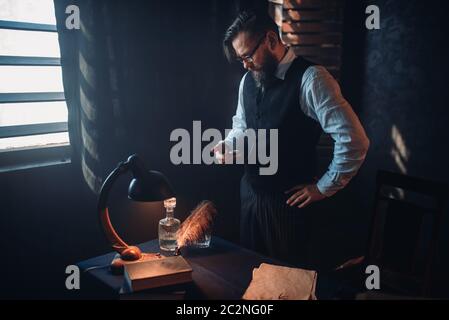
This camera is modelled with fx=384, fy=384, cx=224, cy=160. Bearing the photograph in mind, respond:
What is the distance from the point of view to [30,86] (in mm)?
2082

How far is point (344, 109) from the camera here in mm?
1777

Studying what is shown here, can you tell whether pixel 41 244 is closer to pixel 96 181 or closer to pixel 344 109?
pixel 96 181

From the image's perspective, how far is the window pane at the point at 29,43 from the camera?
6.50ft

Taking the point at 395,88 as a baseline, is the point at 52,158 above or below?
below

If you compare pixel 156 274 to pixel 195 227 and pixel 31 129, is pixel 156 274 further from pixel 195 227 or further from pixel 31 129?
pixel 31 129

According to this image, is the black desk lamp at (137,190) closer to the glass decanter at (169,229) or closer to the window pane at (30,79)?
the glass decanter at (169,229)

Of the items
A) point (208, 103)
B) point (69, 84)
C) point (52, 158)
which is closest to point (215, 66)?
point (208, 103)

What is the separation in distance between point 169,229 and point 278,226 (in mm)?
639

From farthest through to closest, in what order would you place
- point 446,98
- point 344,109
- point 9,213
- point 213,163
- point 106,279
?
point 213,163, point 446,98, point 9,213, point 344,109, point 106,279

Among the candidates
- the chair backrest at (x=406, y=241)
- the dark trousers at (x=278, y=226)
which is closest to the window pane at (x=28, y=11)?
the dark trousers at (x=278, y=226)

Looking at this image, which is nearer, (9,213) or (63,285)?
(9,213)

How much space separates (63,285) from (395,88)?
260 cm

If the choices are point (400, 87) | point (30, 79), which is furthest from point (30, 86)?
point (400, 87)

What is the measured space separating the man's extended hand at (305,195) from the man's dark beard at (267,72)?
0.57 m
